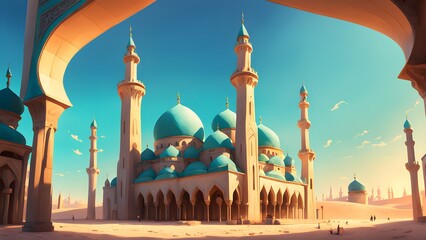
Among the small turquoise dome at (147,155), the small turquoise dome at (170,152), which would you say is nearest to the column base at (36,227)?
the small turquoise dome at (170,152)

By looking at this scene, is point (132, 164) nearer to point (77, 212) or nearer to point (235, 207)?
point (235, 207)

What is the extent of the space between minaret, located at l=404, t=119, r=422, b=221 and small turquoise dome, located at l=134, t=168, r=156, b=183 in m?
23.0

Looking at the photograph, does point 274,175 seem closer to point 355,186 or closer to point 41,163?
point 41,163

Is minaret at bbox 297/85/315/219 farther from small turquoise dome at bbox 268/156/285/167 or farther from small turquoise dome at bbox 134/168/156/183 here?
small turquoise dome at bbox 134/168/156/183

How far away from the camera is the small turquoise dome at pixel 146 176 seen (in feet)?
117

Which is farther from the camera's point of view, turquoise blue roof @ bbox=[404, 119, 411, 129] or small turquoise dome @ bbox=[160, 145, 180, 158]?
small turquoise dome @ bbox=[160, 145, 180, 158]

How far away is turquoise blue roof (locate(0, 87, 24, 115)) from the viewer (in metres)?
20.8

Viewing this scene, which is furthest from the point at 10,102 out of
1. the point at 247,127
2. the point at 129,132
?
the point at 247,127

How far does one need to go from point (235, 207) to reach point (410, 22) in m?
27.5

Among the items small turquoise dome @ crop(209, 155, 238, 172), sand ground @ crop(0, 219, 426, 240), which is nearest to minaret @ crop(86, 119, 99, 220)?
small turquoise dome @ crop(209, 155, 238, 172)

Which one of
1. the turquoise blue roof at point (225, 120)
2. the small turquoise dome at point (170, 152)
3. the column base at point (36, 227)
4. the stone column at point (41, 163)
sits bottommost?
the column base at point (36, 227)

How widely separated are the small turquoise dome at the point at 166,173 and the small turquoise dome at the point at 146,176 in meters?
1.06

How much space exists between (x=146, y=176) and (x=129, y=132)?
4.59m

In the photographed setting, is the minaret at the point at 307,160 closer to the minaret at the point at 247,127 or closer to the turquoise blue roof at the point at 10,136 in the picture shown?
the minaret at the point at 247,127
